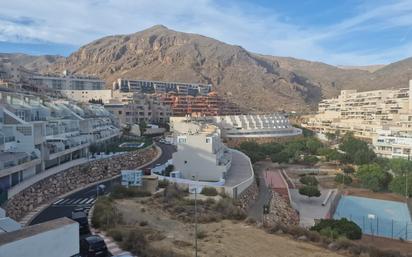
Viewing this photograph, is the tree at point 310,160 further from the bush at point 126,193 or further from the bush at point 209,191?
the bush at point 126,193

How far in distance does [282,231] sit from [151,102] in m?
74.8

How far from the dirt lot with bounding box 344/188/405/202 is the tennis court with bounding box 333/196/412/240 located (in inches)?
55.6

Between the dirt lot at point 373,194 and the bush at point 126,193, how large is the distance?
2624 cm

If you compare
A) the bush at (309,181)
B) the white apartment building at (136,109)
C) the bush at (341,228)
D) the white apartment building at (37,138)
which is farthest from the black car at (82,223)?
the white apartment building at (136,109)

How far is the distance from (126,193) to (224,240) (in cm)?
1260

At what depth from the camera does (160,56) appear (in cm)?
19600

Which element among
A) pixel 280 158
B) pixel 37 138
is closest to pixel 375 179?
pixel 280 158

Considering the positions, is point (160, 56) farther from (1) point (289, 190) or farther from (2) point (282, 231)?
(2) point (282, 231)

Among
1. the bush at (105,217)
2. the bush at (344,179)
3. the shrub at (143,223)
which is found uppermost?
the bush at (105,217)

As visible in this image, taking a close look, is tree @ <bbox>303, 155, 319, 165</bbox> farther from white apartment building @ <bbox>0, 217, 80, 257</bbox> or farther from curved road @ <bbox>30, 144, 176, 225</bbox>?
white apartment building @ <bbox>0, 217, 80, 257</bbox>

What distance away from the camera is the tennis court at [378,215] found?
98.5ft

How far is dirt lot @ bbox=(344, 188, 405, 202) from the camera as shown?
4080 cm

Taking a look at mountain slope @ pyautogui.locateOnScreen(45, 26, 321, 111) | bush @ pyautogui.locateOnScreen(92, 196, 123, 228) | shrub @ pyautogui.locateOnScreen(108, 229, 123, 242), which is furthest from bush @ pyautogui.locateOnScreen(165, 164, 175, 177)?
mountain slope @ pyautogui.locateOnScreen(45, 26, 321, 111)

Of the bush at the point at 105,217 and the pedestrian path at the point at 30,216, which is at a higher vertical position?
the bush at the point at 105,217
